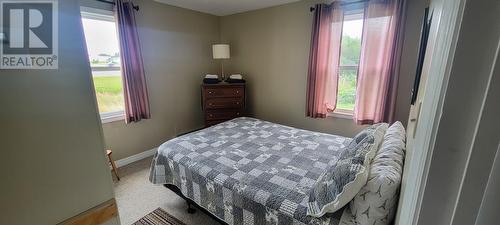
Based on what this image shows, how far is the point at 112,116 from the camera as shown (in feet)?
9.13

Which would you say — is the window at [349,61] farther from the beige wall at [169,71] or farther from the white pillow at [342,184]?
the beige wall at [169,71]

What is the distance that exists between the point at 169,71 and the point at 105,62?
34.2 inches

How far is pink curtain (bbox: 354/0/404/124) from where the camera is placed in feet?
7.76

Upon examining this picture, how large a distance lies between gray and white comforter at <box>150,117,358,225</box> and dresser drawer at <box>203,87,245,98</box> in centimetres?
106

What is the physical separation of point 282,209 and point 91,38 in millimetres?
2919

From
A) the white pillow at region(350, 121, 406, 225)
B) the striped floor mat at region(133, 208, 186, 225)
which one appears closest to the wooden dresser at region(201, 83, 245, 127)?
the striped floor mat at region(133, 208, 186, 225)

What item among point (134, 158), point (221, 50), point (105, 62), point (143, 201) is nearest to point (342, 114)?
point (221, 50)

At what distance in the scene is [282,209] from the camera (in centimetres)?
128

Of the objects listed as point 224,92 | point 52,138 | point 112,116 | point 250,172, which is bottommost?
point 250,172

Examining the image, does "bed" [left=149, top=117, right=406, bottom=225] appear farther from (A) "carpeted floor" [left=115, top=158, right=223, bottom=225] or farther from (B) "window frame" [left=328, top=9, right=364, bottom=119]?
(B) "window frame" [left=328, top=9, right=364, bottom=119]

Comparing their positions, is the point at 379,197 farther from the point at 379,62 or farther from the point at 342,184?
the point at 379,62

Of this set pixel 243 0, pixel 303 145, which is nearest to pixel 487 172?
pixel 303 145

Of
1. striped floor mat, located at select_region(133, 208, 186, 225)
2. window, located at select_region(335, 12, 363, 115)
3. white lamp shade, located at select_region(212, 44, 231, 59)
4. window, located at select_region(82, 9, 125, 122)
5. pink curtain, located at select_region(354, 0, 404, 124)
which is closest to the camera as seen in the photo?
striped floor mat, located at select_region(133, 208, 186, 225)

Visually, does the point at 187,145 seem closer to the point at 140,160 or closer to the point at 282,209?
the point at 282,209
